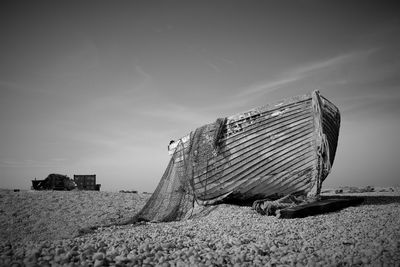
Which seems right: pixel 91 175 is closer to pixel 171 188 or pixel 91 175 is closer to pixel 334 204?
pixel 171 188

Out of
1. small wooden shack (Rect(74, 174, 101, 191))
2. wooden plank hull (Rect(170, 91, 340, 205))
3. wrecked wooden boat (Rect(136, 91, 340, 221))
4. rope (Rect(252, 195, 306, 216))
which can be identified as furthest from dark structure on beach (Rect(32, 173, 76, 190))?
rope (Rect(252, 195, 306, 216))

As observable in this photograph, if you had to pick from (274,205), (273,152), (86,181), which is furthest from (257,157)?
(86,181)

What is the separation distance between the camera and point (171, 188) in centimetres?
881

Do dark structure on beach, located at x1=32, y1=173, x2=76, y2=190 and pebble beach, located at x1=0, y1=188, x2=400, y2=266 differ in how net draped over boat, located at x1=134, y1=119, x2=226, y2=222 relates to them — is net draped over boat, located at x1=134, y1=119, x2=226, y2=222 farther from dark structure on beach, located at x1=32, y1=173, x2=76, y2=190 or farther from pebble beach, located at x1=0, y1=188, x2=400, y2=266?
dark structure on beach, located at x1=32, y1=173, x2=76, y2=190

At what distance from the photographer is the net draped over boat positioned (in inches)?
308

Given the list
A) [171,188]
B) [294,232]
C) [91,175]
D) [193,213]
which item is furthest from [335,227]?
[91,175]

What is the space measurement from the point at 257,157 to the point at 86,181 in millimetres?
18075

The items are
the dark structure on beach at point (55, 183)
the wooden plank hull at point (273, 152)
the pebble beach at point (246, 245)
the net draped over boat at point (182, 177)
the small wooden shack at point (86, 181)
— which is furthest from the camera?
the small wooden shack at point (86, 181)

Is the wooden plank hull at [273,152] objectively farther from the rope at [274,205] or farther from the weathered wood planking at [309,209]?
the weathered wood planking at [309,209]

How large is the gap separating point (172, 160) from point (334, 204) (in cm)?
559

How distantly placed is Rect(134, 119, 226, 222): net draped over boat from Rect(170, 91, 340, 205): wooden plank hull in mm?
143

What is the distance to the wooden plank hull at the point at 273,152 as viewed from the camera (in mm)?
6664

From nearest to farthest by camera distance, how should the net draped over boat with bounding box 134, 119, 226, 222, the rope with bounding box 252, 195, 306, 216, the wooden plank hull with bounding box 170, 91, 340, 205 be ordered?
1. the rope with bounding box 252, 195, 306, 216
2. the wooden plank hull with bounding box 170, 91, 340, 205
3. the net draped over boat with bounding box 134, 119, 226, 222

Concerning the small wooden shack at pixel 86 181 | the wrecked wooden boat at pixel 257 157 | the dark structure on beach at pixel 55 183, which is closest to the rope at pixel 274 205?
the wrecked wooden boat at pixel 257 157
